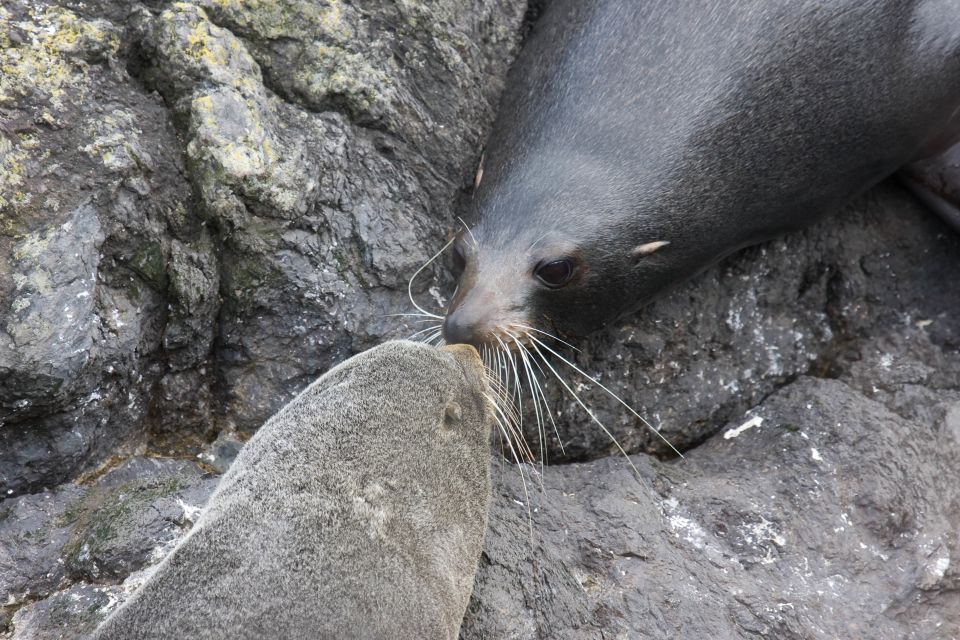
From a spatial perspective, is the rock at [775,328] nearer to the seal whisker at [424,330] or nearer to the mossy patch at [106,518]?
the seal whisker at [424,330]

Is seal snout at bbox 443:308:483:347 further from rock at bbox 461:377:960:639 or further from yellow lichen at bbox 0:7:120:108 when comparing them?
yellow lichen at bbox 0:7:120:108

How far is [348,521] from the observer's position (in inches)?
111

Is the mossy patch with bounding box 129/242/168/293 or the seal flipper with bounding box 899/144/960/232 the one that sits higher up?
the seal flipper with bounding box 899/144/960/232

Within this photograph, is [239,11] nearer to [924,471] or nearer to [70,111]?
[70,111]

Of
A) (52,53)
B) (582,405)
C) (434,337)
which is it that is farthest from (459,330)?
(52,53)

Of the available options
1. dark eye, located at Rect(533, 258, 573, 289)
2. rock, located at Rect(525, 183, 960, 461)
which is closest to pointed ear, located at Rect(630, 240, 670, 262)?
dark eye, located at Rect(533, 258, 573, 289)

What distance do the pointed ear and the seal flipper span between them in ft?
5.15

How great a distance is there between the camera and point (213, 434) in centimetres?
383

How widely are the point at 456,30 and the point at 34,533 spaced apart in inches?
108

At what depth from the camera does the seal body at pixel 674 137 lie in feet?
12.5

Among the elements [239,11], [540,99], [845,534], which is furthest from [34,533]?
[845,534]

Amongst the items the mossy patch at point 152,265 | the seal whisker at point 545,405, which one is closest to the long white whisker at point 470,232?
the seal whisker at point 545,405

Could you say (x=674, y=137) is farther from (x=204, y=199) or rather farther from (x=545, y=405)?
(x=204, y=199)

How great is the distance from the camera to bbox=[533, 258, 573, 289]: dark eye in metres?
3.76
